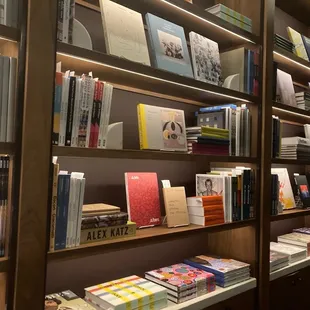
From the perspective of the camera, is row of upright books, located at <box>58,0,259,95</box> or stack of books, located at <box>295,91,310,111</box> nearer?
row of upright books, located at <box>58,0,259,95</box>

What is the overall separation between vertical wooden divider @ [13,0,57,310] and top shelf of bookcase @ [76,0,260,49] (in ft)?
1.90

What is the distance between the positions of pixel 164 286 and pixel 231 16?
1523 mm

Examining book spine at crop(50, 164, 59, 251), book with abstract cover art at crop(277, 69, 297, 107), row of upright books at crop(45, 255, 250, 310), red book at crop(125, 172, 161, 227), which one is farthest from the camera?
book with abstract cover art at crop(277, 69, 297, 107)

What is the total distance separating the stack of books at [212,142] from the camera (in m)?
1.83

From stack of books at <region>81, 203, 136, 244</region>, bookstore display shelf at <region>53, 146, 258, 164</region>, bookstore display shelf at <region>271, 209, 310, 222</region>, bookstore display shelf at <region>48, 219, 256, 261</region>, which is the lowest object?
bookstore display shelf at <region>48, 219, 256, 261</region>

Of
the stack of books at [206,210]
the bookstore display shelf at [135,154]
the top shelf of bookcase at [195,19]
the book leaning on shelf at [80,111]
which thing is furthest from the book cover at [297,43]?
the book leaning on shelf at [80,111]

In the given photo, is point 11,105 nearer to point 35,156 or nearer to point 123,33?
point 35,156

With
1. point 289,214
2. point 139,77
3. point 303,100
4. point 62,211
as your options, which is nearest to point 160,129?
point 139,77

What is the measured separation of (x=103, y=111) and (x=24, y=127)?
1.19ft

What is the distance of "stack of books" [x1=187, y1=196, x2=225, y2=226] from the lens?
6.01ft

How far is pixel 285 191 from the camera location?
8.72 feet

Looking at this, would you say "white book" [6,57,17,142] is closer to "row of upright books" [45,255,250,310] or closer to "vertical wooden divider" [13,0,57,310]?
"vertical wooden divider" [13,0,57,310]

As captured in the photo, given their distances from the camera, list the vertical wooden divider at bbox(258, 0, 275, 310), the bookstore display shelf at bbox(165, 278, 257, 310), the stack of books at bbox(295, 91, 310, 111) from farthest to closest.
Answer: the stack of books at bbox(295, 91, 310, 111) < the vertical wooden divider at bbox(258, 0, 275, 310) < the bookstore display shelf at bbox(165, 278, 257, 310)

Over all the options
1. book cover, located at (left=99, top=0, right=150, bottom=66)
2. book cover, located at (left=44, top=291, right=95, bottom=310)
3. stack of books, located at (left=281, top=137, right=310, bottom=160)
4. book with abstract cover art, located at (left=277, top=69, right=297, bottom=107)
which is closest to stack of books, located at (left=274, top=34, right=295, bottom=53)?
book with abstract cover art, located at (left=277, top=69, right=297, bottom=107)
